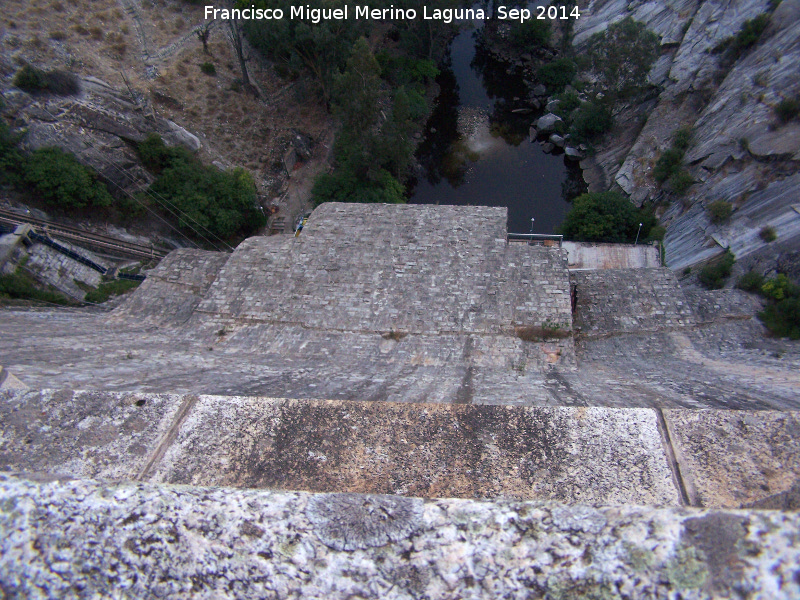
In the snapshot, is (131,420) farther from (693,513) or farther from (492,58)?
(492,58)

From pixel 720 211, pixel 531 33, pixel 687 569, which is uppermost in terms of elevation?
pixel 531 33

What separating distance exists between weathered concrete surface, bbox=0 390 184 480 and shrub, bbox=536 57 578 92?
29.8 metres

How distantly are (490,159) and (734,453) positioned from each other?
2431 centimetres

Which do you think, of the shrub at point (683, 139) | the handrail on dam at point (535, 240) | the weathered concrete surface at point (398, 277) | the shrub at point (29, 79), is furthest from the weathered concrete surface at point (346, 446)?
the shrub at point (683, 139)

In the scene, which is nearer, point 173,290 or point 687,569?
point 687,569

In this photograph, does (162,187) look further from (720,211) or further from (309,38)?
(720,211)

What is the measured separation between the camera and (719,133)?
18281 millimetres

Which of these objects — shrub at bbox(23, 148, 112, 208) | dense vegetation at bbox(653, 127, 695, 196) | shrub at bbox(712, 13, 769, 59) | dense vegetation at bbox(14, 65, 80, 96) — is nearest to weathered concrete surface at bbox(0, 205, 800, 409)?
shrub at bbox(23, 148, 112, 208)

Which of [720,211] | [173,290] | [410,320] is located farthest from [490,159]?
[173,290]

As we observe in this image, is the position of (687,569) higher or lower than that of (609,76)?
lower

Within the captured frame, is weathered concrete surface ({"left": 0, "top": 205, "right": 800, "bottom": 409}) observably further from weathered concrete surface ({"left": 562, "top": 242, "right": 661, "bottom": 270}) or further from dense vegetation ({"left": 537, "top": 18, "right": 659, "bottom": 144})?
dense vegetation ({"left": 537, "top": 18, "right": 659, "bottom": 144})

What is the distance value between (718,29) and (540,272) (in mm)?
19571

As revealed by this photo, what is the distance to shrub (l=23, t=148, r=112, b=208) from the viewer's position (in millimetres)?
15836

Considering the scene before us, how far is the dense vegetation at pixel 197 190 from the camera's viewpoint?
18672 mm
